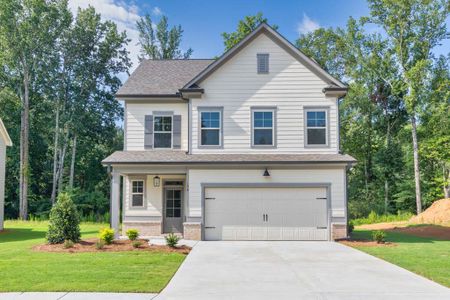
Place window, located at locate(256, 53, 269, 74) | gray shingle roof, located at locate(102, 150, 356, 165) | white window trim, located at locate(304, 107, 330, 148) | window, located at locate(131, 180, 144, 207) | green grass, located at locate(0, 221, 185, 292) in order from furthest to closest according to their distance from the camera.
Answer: window, located at locate(131, 180, 144, 207)
window, located at locate(256, 53, 269, 74)
white window trim, located at locate(304, 107, 330, 148)
gray shingle roof, located at locate(102, 150, 356, 165)
green grass, located at locate(0, 221, 185, 292)

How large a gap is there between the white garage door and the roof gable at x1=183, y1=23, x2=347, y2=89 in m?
4.64

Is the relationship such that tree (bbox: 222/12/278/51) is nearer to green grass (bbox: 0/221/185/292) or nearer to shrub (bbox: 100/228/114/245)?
shrub (bbox: 100/228/114/245)

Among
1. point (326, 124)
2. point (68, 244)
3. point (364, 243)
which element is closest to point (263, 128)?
point (326, 124)

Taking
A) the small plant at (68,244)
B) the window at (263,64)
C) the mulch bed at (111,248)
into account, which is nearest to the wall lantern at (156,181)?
the mulch bed at (111,248)

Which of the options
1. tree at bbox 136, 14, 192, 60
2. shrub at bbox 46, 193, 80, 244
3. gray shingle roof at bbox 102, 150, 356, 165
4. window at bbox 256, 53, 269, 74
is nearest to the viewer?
shrub at bbox 46, 193, 80, 244

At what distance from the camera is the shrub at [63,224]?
1373 centimetres

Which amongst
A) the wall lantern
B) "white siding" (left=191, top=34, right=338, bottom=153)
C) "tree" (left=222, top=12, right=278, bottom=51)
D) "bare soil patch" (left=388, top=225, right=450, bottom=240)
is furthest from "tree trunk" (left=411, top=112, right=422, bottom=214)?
the wall lantern

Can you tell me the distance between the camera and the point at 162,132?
61.3 ft

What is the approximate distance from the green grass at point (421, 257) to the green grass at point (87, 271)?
19.0 feet

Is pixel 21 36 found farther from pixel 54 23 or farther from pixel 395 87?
pixel 395 87

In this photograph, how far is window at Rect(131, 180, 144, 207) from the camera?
1853 cm

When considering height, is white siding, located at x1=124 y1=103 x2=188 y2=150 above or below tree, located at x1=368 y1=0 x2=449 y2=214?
below

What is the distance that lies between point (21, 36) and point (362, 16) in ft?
84.5

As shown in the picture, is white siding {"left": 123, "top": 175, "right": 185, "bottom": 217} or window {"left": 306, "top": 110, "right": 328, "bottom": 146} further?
white siding {"left": 123, "top": 175, "right": 185, "bottom": 217}
